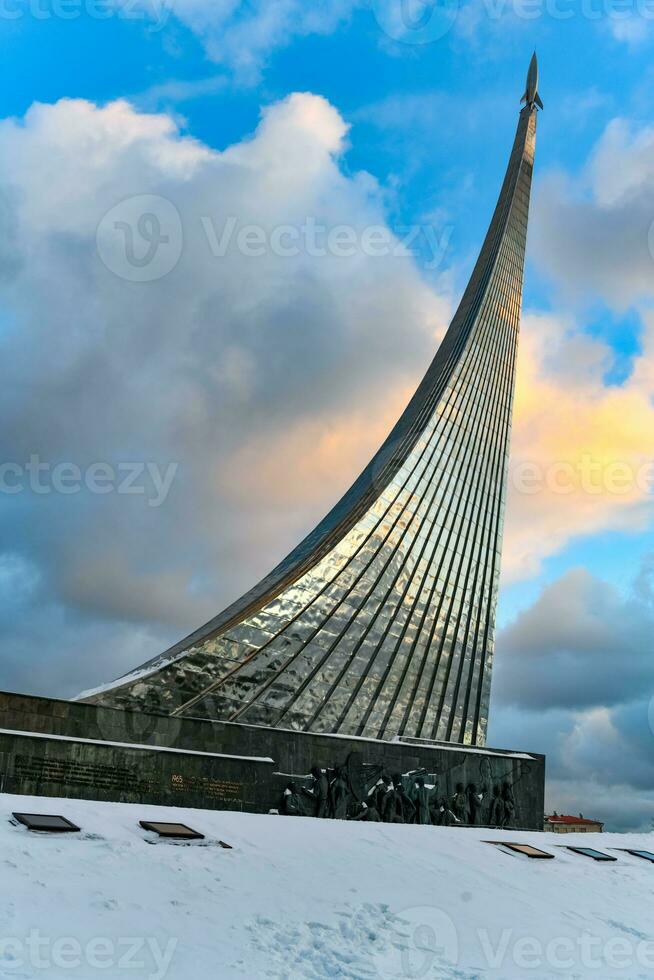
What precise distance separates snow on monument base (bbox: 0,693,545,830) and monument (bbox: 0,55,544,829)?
21mm

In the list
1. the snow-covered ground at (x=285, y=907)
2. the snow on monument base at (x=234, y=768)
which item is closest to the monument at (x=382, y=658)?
the snow on monument base at (x=234, y=768)

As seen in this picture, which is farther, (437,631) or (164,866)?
(437,631)

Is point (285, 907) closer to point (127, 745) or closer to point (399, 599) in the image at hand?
point (127, 745)

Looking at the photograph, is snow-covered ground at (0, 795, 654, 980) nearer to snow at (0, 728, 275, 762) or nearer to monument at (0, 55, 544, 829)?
snow at (0, 728, 275, 762)

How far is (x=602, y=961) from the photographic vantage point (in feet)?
15.8

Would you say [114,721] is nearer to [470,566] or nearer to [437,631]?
[437,631]

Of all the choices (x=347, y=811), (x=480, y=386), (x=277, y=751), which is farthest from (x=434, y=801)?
(x=480, y=386)

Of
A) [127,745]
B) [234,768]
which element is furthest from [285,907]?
[234,768]

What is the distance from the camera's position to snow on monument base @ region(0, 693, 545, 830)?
23.7 ft

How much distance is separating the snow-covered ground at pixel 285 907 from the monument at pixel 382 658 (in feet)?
6.38

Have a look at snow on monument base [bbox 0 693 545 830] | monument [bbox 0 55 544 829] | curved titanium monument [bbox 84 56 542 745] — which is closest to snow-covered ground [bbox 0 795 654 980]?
snow on monument base [bbox 0 693 545 830]

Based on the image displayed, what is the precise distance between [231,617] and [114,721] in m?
3.80

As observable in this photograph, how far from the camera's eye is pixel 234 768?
8.23 meters

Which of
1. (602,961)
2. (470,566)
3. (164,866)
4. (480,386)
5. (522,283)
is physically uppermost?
(522,283)
